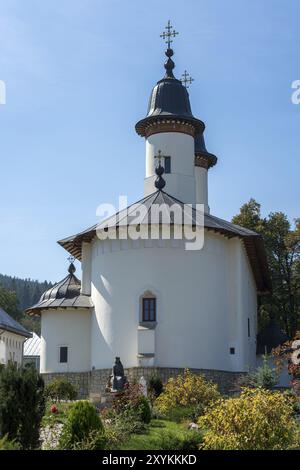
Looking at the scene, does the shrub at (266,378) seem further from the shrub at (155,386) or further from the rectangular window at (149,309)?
the rectangular window at (149,309)

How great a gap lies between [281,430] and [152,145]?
2268 centimetres

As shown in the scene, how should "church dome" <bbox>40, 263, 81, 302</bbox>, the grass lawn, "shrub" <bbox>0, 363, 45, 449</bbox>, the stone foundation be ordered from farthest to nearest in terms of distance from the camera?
"church dome" <bbox>40, 263, 81, 302</bbox>, the stone foundation, the grass lawn, "shrub" <bbox>0, 363, 45, 449</bbox>

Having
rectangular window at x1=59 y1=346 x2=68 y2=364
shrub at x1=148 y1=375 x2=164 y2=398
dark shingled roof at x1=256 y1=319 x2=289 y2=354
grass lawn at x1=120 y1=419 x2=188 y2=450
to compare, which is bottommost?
grass lawn at x1=120 y1=419 x2=188 y2=450

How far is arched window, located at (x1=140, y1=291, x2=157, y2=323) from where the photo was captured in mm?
26828

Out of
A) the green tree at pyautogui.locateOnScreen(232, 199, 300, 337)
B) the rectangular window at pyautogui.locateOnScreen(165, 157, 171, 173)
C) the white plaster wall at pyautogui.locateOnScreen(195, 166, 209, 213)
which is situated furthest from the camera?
the green tree at pyautogui.locateOnScreen(232, 199, 300, 337)

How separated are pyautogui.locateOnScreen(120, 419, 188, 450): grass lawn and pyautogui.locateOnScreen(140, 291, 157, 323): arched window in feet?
25.8

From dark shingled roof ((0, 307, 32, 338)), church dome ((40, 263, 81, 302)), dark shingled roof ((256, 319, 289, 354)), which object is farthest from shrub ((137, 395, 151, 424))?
dark shingled roof ((0, 307, 32, 338))

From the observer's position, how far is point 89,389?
94.3ft

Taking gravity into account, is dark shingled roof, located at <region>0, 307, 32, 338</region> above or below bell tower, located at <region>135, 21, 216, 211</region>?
below

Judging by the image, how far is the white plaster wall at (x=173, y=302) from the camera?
26.7 metres

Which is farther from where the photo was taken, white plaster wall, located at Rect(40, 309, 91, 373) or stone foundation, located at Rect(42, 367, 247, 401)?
white plaster wall, located at Rect(40, 309, 91, 373)

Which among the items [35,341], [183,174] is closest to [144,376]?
[183,174]

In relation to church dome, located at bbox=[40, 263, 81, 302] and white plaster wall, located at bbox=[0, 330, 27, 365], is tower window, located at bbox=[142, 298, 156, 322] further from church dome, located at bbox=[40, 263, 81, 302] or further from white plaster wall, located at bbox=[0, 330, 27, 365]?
white plaster wall, located at bbox=[0, 330, 27, 365]
